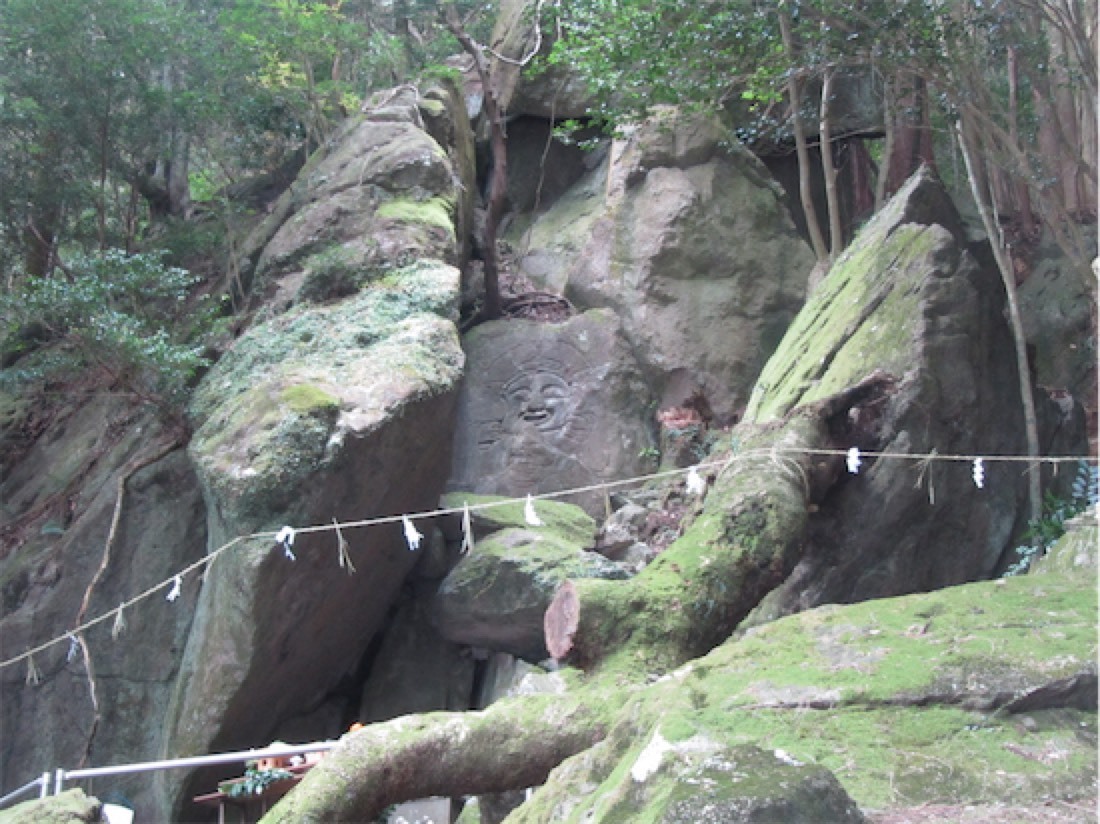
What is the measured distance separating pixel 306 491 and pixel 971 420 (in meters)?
5.52

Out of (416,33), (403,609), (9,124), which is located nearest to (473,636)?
(403,609)

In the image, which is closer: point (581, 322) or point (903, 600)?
point (903, 600)

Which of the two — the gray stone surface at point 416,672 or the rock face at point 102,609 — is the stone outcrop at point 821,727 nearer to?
the gray stone surface at point 416,672

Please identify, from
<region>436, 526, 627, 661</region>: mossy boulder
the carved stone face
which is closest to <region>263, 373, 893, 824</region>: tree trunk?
<region>436, 526, 627, 661</region>: mossy boulder

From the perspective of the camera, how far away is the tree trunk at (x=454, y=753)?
5.88 m

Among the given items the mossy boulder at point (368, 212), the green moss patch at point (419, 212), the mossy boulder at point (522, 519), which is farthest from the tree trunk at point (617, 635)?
the green moss patch at point (419, 212)

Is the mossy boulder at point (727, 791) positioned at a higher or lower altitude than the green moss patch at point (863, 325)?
lower

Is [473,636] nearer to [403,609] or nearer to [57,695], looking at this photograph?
[403,609]

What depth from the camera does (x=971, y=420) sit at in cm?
930

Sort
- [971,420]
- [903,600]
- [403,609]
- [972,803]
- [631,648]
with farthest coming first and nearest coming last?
[403,609] → [971,420] → [631,648] → [903,600] → [972,803]

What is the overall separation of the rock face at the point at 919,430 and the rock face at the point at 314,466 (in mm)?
3339

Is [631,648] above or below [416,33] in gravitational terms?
below

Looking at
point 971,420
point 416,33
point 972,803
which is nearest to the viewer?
point 972,803

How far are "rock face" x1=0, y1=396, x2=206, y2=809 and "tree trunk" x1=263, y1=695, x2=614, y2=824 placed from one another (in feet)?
18.5
